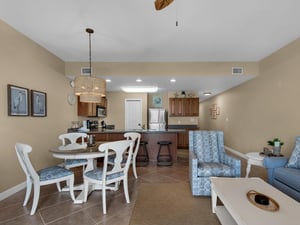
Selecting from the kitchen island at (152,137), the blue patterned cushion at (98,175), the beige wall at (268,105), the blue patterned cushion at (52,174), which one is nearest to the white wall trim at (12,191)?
the blue patterned cushion at (52,174)

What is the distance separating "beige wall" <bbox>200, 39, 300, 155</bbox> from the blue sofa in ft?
2.91

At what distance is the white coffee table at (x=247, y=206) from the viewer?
137 centimetres

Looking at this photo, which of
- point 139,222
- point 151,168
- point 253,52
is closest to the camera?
point 139,222

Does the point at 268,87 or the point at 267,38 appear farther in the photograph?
the point at 268,87

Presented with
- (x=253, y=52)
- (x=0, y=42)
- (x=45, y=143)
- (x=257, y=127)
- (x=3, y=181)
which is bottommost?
(x=3, y=181)

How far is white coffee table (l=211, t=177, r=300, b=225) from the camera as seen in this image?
4.48 ft

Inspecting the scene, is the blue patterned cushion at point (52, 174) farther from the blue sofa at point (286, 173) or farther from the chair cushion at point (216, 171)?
the blue sofa at point (286, 173)

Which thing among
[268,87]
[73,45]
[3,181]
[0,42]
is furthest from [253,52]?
[3,181]

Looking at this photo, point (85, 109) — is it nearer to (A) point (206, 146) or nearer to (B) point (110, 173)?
(B) point (110, 173)

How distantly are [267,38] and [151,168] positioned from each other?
3.77 m

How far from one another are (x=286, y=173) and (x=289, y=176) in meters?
0.08

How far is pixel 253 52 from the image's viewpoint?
12.5 ft

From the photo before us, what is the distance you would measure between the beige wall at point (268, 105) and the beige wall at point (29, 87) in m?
5.10

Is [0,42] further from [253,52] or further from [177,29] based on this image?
[253,52]
